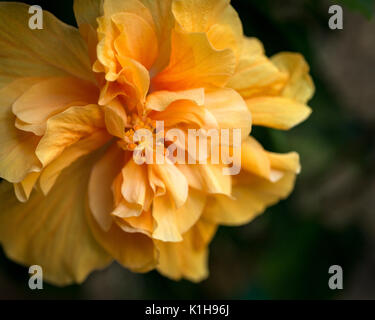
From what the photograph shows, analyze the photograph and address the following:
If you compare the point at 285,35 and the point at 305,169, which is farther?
the point at 305,169

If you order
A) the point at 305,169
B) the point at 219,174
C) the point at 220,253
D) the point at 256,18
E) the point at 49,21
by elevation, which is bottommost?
the point at 220,253

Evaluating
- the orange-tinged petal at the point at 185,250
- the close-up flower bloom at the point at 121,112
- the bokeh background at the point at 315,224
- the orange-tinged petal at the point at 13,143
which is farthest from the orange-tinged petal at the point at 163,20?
the bokeh background at the point at 315,224

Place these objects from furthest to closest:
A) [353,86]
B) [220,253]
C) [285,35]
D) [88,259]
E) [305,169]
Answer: [353,86] < [220,253] < [305,169] < [285,35] < [88,259]

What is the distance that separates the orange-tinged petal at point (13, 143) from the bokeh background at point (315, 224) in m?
0.56

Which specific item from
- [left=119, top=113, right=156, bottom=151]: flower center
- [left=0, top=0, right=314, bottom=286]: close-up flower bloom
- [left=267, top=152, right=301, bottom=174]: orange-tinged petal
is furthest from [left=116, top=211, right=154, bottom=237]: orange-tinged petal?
[left=267, top=152, right=301, bottom=174]: orange-tinged petal

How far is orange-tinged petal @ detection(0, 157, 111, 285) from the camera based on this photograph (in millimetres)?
857

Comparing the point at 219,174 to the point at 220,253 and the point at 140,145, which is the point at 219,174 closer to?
the point at 140,145

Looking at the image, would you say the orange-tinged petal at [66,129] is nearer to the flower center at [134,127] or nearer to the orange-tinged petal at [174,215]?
the flower center at [134,127]

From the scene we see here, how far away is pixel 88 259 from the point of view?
0.92 m

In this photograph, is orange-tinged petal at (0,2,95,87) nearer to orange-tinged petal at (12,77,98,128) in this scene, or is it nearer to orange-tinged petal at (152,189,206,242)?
orange-tinged petal at (12,77,98,128)

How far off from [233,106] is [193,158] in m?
0.10

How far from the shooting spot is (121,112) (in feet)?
2.45

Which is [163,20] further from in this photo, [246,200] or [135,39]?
[246,200]

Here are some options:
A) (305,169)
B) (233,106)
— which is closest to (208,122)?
(233,106)
